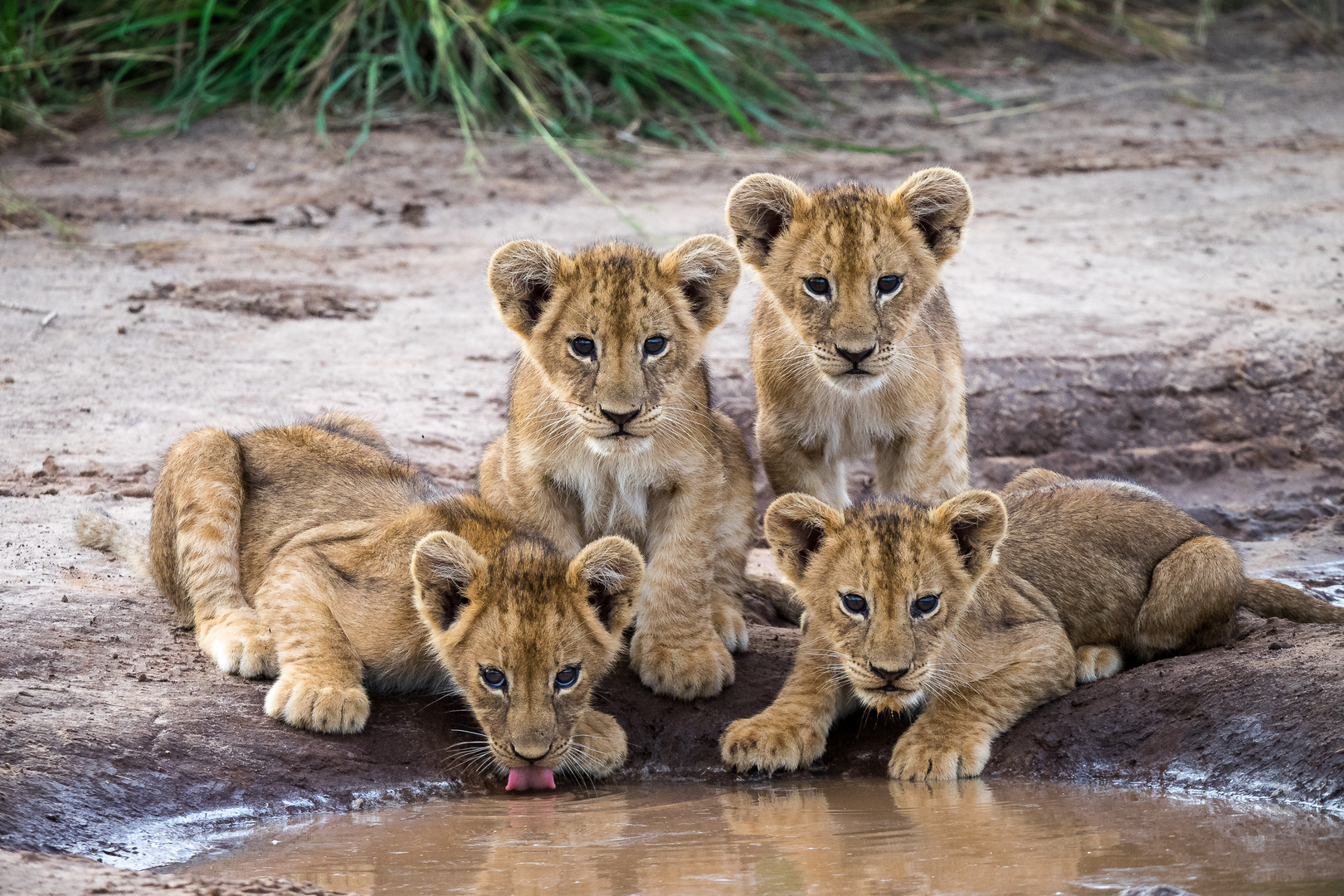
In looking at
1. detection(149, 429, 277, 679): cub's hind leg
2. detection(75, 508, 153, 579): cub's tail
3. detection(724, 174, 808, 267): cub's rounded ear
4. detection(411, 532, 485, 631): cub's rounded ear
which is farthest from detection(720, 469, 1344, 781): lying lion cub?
detection(75, 508, 153, 579): cub's tail

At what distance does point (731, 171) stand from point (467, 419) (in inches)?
162

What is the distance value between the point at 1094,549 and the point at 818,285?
4.45ft

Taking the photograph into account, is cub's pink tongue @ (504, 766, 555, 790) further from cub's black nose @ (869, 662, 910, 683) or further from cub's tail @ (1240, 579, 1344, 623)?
cub's tail @ (1240, 579, 1344, 623)

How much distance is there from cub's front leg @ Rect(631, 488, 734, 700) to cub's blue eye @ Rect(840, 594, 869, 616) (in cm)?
61

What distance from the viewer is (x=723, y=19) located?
39.2 ft

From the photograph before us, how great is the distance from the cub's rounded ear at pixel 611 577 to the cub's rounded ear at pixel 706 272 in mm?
1038

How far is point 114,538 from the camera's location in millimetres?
5848

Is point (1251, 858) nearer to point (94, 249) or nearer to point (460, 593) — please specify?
point (460, 593)

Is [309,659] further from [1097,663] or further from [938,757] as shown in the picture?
[1097,663]

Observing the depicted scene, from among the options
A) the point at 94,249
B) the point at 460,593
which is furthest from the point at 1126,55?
the point at 460,593

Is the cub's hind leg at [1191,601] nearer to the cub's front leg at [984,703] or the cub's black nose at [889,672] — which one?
the cub's front leg at [984,703]

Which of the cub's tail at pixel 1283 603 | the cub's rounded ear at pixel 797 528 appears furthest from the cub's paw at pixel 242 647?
the cub's tail at pixel 1283 603

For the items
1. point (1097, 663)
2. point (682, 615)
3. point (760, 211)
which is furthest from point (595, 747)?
point (760, 211)

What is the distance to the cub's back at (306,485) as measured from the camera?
18.3ft
